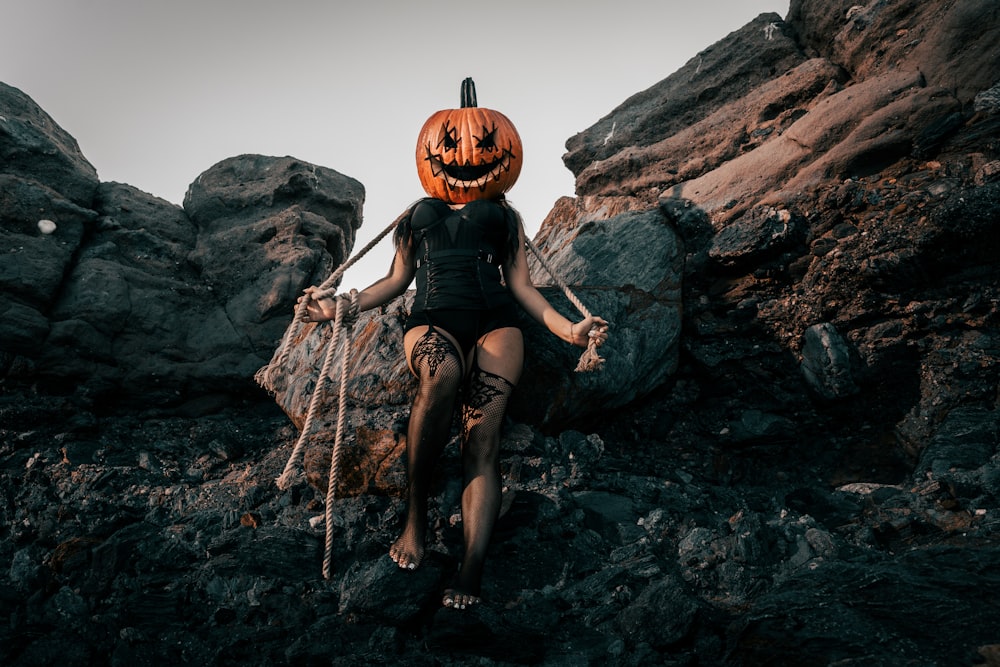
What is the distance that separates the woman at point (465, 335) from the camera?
3.45m

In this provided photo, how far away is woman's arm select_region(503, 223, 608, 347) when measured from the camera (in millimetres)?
3543

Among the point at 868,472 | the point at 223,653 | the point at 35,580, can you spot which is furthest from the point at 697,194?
the point at 35,580

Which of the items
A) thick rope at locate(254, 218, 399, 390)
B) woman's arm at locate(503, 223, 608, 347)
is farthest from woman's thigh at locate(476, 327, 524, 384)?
thick rope at locate(254, 218, 399, 390)

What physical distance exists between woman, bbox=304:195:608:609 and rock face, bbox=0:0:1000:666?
0.34 m

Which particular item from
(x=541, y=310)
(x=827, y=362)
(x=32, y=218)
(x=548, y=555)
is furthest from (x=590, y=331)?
→ (x=32, y=218)

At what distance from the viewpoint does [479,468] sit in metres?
3.55

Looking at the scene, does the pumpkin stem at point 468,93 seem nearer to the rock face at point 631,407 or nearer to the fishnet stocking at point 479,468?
the rock face at point 631,407

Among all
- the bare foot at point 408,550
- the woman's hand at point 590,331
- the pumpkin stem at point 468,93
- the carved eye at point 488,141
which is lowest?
the bare foot at point 408,550

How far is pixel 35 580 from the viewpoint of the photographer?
11.1 feet

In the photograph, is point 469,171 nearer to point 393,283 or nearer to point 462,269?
point 462,269

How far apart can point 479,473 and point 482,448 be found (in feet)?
0.46

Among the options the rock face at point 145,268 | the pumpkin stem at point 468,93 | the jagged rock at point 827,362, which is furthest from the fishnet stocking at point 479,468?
the rock face at point 145,268

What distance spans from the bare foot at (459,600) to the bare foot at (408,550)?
0.28 metres

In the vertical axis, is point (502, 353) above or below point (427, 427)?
above
